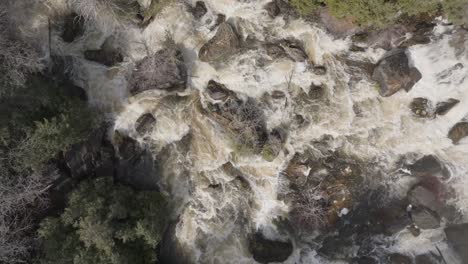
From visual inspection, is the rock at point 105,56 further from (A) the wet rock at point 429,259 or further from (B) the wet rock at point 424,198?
(A) the wet rock at point 429,259

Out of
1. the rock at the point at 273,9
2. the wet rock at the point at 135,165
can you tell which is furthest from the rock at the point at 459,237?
the wet rock at the point at 135,165

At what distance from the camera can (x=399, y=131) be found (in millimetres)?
13500

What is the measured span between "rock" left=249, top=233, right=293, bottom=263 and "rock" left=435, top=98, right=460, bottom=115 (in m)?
6.64

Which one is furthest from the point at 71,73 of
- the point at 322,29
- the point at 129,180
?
the point at 322,29

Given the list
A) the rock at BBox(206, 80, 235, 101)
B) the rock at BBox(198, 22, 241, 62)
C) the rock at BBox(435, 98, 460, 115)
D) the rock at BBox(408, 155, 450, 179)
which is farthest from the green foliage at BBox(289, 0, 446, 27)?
the rock at BBox(408, 155, 450, 179)

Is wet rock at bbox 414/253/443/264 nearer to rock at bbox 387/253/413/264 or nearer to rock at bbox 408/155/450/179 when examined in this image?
rock at bbox 387/253/413/264

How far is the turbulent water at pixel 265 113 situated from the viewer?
12992 mm

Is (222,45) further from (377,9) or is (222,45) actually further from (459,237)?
(459,237)

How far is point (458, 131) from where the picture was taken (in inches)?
519

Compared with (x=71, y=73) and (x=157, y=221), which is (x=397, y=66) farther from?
(x=71, y=73)

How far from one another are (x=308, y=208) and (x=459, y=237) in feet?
17.5

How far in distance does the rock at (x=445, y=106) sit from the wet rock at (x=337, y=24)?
3715mm

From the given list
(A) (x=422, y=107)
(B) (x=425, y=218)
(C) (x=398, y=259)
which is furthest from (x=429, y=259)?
(A) (x=422, y=107)

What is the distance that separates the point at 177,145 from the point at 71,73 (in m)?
4.15
